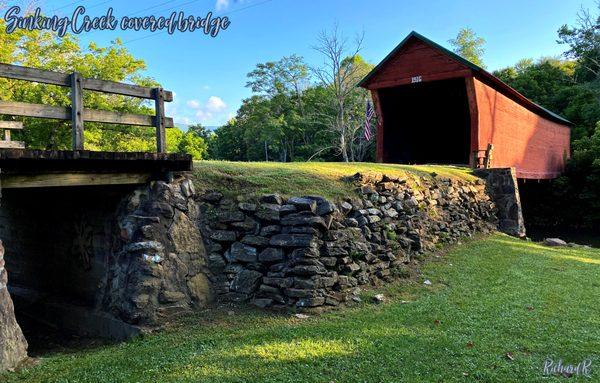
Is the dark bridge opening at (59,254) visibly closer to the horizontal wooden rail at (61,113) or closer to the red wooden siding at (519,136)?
the horizontal wooden rail at (61,113)

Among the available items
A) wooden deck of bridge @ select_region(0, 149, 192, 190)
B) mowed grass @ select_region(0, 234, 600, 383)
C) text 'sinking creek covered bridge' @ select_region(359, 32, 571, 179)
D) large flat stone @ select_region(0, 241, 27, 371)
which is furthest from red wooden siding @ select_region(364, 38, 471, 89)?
large flat stone @ select_region(0, 241, 27, 371)

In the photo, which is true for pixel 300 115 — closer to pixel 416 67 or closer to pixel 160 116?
pixel 416 67

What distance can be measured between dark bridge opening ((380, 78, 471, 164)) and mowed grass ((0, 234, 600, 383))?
42.7 feet

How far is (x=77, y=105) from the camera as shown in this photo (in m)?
6.66

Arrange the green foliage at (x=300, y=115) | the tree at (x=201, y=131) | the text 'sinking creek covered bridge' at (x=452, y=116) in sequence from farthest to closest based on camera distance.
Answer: the tree at (x=201, y=131) < the green foliage at (x=300, y=115) < the text 'sinking creek covered bridge' at (x=452, y=116)

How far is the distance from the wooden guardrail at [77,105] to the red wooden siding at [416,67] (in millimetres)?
13344

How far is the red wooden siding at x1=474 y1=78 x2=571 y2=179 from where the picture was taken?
1863 centimetres

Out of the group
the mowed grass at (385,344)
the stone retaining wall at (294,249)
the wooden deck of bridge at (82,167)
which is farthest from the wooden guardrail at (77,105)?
the mowed grass at (385,344)

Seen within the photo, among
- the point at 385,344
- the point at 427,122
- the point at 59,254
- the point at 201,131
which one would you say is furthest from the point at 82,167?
the point at 201,131

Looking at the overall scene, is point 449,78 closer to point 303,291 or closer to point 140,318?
point 303,291

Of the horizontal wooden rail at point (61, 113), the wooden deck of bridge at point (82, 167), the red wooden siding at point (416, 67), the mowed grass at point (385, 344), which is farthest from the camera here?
the red wooden siding at point (416, 67)

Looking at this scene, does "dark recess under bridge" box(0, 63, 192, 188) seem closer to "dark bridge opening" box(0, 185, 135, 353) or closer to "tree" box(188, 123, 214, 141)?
"dark bridge opening" box(0, 185, 135, 353)

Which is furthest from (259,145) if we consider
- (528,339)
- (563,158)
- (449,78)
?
(528,339)

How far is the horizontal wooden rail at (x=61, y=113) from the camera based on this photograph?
238 inches
